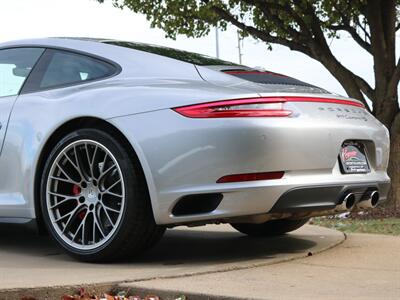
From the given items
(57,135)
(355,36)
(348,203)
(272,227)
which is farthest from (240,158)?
(355,36)

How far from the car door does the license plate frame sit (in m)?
2.32

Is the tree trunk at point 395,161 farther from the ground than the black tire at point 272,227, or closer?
closer

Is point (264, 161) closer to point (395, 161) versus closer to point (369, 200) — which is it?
point (369, 200)

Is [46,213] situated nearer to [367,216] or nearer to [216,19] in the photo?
[367,216]

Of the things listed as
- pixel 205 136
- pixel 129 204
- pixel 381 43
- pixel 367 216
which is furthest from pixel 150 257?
pixel 381 43

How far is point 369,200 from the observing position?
15.9 feet

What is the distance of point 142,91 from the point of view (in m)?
4.54

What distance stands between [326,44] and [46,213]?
7849mm

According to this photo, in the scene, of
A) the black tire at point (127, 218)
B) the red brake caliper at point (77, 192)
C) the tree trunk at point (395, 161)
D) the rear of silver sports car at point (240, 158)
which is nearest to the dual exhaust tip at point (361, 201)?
the rear of silver sports car at point (240, 158)

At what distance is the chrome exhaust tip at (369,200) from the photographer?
481 cm

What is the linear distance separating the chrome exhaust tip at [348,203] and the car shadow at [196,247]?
0.54 metres

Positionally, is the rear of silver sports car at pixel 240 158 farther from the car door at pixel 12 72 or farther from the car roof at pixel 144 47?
the car door at pixel 12 72

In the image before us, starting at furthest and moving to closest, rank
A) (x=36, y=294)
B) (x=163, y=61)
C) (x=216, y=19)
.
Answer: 1. (x=216, y=19)
2. (x=163, y=61)
3. (x=36, y=294)

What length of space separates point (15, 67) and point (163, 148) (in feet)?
5.68
